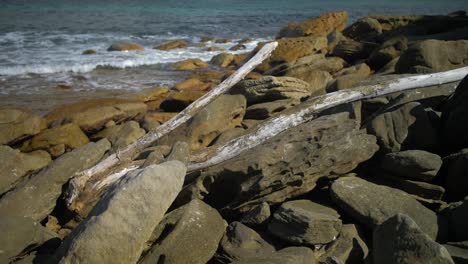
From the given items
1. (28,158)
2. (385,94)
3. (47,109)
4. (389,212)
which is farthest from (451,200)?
(47,109)

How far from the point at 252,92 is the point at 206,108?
1040mm

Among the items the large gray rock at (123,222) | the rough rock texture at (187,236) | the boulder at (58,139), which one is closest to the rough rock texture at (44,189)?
the boulder at (58,139)

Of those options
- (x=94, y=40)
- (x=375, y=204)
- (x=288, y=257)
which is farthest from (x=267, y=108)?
(x=94, y=40)

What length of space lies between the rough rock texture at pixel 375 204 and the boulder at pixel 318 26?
1239cm

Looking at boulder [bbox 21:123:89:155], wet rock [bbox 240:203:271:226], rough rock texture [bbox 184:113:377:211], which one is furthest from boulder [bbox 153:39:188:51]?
wet rock [bbox 240:203:271:226]

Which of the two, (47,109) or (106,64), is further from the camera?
(106,64)

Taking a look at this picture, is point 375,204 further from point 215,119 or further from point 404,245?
point 215,119

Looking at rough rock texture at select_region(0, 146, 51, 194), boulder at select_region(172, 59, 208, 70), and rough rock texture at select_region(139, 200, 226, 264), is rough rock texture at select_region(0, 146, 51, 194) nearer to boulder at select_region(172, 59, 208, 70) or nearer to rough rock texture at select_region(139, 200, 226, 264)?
rough rock texture at select_region(139, 200, 226, 264)

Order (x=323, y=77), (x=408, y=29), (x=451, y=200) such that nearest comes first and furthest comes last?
(x=451, y=200)
(x=323, y=77)
(x=408, y=29)

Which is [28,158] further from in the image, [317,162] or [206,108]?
[317,162]

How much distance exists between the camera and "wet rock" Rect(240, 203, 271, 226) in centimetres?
338

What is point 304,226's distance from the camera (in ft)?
9.93

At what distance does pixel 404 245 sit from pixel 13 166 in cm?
470

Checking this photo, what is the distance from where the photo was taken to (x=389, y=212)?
10.3ft
